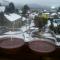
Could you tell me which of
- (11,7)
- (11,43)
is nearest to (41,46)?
(11,43)

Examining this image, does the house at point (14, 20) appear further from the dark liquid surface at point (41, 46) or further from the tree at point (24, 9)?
the dark liquid surface at point (41, 46)

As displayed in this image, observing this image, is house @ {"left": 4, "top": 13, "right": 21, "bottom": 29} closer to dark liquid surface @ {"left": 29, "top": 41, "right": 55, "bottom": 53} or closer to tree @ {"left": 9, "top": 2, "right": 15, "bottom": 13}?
tree @ {"left": 9, "top": 2, "right": 15, "bottom": 13}

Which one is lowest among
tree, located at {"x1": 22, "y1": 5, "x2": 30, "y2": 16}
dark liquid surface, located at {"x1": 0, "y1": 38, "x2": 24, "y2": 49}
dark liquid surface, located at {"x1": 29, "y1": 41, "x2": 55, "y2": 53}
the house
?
dark liquid surface, located at {"x1": 29, "y1": 41, "x2": 55, "y2": 53}

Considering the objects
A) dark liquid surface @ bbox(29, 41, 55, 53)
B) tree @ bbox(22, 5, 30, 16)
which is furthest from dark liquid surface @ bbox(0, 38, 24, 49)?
tree @ bbox(22, 5, 30, 16)

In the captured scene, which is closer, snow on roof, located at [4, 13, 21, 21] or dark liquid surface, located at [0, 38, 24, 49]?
dark liquid surface, located at [0, 38, 24, 49]

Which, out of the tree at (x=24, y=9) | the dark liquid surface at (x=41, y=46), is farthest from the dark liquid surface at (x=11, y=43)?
→ the tree at (x=24, y=9)

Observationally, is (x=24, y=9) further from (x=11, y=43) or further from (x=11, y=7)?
(x=11, y=43)

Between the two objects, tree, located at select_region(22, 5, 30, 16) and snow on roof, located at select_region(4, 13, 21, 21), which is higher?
tree, located at select_region(22, 5, 30, 16)
